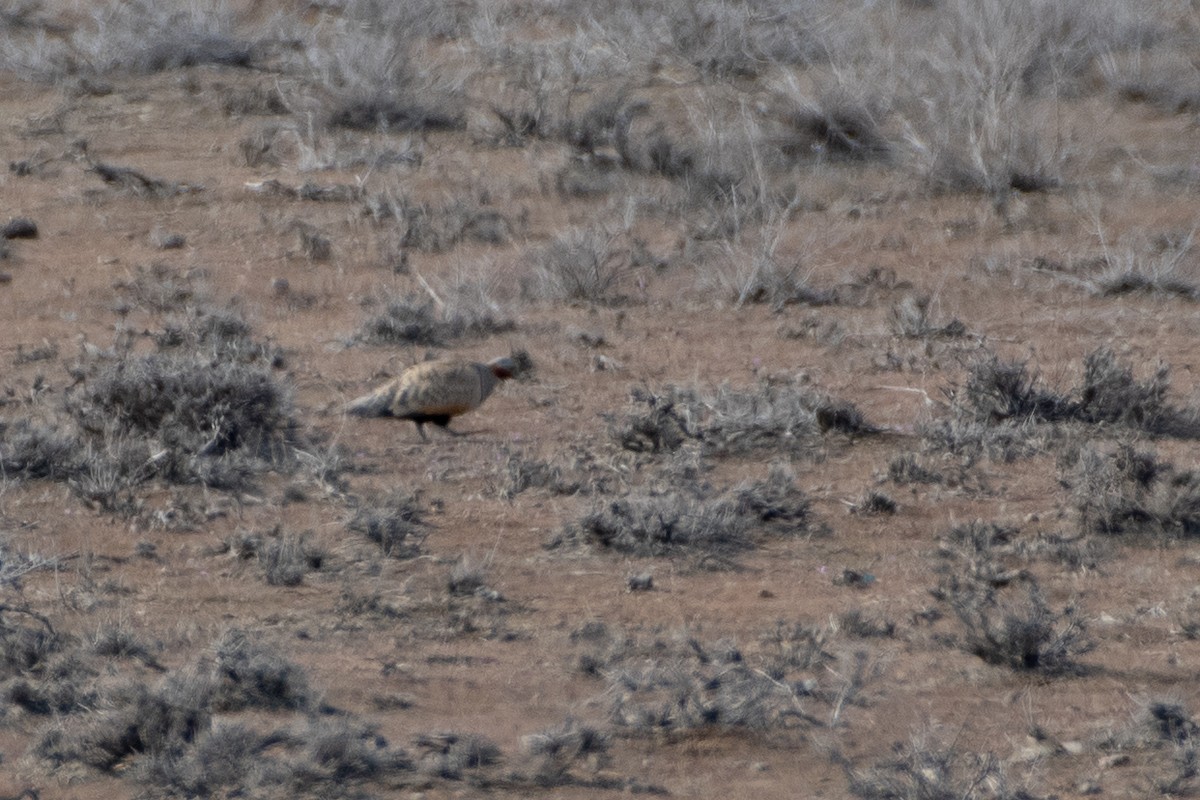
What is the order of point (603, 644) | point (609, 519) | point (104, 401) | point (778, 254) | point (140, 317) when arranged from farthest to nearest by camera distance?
point (778, 254), point (140, 317), point (104, 401), point (609, 519), point (603, 644)

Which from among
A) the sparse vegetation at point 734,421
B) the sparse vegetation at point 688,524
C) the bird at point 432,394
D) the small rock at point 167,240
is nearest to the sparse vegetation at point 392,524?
the sparse vegetation at point 688,524

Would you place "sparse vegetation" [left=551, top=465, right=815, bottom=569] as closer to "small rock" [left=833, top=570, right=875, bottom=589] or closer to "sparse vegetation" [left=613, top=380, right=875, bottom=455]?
"small rock" [left=833, top=570, right=875, bottom=589]

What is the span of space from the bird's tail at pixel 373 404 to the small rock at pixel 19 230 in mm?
3249

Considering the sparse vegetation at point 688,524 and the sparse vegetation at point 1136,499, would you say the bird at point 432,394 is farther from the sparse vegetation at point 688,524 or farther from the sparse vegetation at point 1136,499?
the sparse vegetation at point 1136,499

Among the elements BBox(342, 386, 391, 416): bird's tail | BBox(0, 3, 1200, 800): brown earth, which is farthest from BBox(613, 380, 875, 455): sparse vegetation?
BBox(342, 386, 391, 416): bird's tail

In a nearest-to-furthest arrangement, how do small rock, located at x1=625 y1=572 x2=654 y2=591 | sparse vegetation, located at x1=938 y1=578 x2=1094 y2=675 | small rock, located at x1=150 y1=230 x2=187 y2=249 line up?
sparse vegetation, located at x1=938 y1=578 x2=1094 y2=675 → small rock, located at x1=625 y1=572 x2=654 y2=591 → small rock, located at x1=150 y1=230 x2=187 y2=249

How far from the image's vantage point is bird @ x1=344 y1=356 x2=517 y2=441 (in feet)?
20.0

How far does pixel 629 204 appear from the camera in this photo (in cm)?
877

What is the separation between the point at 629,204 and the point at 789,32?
137 inches

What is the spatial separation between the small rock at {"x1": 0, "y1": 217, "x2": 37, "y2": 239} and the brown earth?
0.12 metres

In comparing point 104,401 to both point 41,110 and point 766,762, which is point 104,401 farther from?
point 41,110

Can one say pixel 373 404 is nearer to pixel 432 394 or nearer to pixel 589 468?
pixel 432 394

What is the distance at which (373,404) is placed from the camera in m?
6.26

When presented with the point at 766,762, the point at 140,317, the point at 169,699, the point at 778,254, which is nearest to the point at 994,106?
the point at 778,254
